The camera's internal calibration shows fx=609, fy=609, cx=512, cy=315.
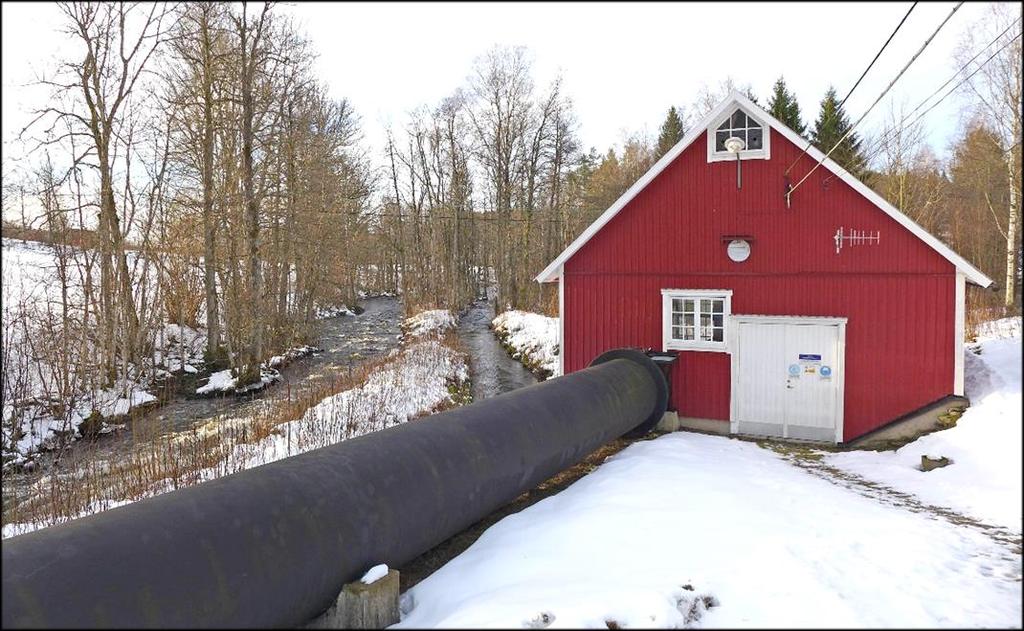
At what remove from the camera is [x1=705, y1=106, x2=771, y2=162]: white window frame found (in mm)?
10945

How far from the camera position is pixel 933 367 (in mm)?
9867

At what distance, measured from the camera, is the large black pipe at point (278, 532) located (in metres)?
2.95

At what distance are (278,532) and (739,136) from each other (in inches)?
409

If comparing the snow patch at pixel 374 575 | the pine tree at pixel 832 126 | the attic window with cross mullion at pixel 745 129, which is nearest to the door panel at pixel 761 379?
the attic window with cross mullion at pixel 745 129

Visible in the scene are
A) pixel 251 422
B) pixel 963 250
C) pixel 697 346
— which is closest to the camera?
pixel 697 346

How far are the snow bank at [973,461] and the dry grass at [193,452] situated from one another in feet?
29.4

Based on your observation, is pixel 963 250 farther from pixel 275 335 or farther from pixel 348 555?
pixel 348 555

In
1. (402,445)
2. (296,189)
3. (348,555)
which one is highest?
(296,189)

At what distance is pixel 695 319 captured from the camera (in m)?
11.7

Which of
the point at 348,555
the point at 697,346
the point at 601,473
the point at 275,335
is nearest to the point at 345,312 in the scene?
the point at 275,335

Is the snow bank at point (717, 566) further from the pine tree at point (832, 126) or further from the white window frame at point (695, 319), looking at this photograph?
the pine tree at point (832, 126)

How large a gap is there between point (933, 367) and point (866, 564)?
6705 mm

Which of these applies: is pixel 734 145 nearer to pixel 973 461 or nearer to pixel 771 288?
pixel 771 288

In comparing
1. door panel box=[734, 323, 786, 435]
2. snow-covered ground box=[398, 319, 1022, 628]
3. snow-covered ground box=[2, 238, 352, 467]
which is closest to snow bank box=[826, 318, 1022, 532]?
snow-covered ground box=[398, 319, 1022, 628]
